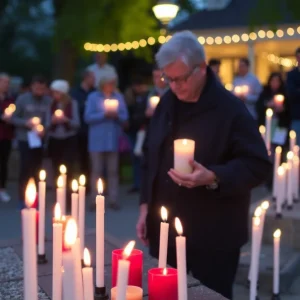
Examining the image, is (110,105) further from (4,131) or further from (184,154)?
(184,154)

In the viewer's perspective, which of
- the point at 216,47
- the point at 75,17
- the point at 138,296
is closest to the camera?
the point at 138,296

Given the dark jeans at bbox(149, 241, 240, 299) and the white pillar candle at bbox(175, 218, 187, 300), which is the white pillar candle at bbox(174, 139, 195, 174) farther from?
the white pillar candle at bbox(175, 218, 187, 300)

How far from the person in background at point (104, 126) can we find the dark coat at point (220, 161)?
193 inches

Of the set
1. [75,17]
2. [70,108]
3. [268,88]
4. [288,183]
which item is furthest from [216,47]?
[288,183]

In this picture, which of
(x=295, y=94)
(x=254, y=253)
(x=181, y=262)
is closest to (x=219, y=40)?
(x=295, y=94)

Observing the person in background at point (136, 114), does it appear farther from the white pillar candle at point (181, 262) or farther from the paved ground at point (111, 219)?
the white pillar candle at point (181, 262)

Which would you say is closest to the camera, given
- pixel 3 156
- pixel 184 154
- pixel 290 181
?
pixel 184 154

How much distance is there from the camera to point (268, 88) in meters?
9.04

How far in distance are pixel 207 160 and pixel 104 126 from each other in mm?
5175

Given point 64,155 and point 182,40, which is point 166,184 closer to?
point 182,40

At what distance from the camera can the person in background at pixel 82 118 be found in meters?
9.54

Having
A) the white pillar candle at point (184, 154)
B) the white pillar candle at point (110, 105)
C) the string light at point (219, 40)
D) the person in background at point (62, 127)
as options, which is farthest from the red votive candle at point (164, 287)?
the string light at point (219, 40)

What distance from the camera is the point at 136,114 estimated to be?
8.92 m

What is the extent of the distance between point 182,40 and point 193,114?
1.25 ft
